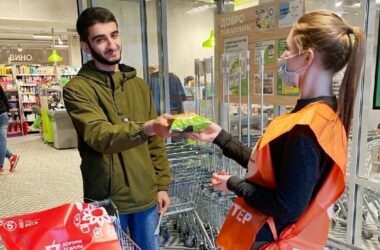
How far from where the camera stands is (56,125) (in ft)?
26.0

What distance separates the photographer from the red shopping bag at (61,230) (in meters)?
0.92

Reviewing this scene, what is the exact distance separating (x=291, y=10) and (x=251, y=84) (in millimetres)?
711

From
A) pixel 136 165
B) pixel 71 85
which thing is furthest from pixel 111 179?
pixel 71 85

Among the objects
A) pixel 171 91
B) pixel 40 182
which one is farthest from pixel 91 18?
pixel 40 182

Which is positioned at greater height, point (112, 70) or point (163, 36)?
point (163, 36)

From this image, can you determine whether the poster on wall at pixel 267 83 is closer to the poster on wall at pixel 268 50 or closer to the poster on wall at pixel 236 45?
the poster on wall at pixel 268 50

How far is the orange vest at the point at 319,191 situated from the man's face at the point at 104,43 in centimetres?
87

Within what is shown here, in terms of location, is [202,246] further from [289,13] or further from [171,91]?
[289,13]

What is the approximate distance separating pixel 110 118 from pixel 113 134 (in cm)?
22

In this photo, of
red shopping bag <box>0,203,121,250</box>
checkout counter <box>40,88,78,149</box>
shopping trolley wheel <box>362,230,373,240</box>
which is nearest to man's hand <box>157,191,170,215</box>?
red shopping bag <box>0,203,121,250</box>

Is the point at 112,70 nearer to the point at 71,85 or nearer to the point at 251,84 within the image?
the point at 71,85

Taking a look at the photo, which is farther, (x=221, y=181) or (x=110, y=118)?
(x=110, y=118)

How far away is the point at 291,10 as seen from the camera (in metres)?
2.57

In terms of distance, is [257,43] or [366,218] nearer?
[257,43]
